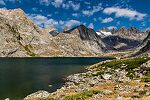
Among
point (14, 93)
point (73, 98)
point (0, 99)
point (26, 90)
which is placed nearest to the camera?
point (73, 98)

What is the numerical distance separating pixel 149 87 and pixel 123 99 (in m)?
14.5

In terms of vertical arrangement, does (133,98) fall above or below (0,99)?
above

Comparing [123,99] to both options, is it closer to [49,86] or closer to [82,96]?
[82,96]

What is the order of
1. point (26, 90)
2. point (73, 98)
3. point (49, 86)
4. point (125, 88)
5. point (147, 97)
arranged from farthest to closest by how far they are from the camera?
point (49, 86) → point (26, 90) → point (125, 88) → point (73, 98) → point (147, 97)

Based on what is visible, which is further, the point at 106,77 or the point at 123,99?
the point at 106,77

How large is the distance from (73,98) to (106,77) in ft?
131

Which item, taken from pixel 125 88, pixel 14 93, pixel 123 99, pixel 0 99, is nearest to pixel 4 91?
pixel 14 93

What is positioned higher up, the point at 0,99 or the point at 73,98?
the point at 73,98

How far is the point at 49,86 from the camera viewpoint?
93688 millimetres

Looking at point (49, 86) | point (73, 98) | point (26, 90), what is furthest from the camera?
point (49, 86)

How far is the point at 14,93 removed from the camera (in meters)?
77.6

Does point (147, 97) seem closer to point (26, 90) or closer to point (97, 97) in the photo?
point (97, 97)

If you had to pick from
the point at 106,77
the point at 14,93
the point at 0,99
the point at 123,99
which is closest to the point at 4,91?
the point at 14,93

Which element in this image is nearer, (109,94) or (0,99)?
(109,94)
